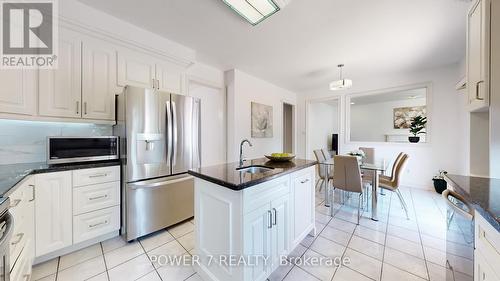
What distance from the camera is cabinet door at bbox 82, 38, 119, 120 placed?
6.44ft

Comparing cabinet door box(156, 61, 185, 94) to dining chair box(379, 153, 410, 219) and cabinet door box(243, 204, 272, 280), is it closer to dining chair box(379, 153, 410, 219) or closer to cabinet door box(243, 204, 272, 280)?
cabinet door box(243, 204, 272, 280)

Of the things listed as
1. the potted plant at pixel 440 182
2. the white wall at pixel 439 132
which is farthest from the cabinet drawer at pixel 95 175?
the potted plant at pixel 440 182

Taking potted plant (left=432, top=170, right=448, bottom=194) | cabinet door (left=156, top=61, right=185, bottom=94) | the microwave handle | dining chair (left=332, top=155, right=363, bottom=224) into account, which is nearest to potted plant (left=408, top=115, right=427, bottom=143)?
potted plant (left=432, top=170, right=448, bottom=194)

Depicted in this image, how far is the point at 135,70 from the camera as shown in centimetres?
232

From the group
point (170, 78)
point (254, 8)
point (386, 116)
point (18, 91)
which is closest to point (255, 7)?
point (254, 8)

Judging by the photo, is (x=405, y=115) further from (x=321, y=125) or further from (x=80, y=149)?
(x=80, y=149)

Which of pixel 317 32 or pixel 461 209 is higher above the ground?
pixel 317 32

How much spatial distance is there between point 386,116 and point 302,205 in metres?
6.56

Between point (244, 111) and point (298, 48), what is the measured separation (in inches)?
63.5

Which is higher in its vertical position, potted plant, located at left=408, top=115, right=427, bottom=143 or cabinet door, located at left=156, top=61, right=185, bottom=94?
cabinet door, located at left=156, top=61, right=185, bottom=94

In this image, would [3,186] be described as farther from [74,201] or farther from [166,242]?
[166,242]

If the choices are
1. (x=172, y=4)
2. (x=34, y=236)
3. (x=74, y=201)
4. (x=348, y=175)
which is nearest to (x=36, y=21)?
(x=172, y=4)

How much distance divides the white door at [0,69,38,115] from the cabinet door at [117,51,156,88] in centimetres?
71

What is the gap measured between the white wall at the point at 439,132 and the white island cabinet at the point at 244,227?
126 inches
